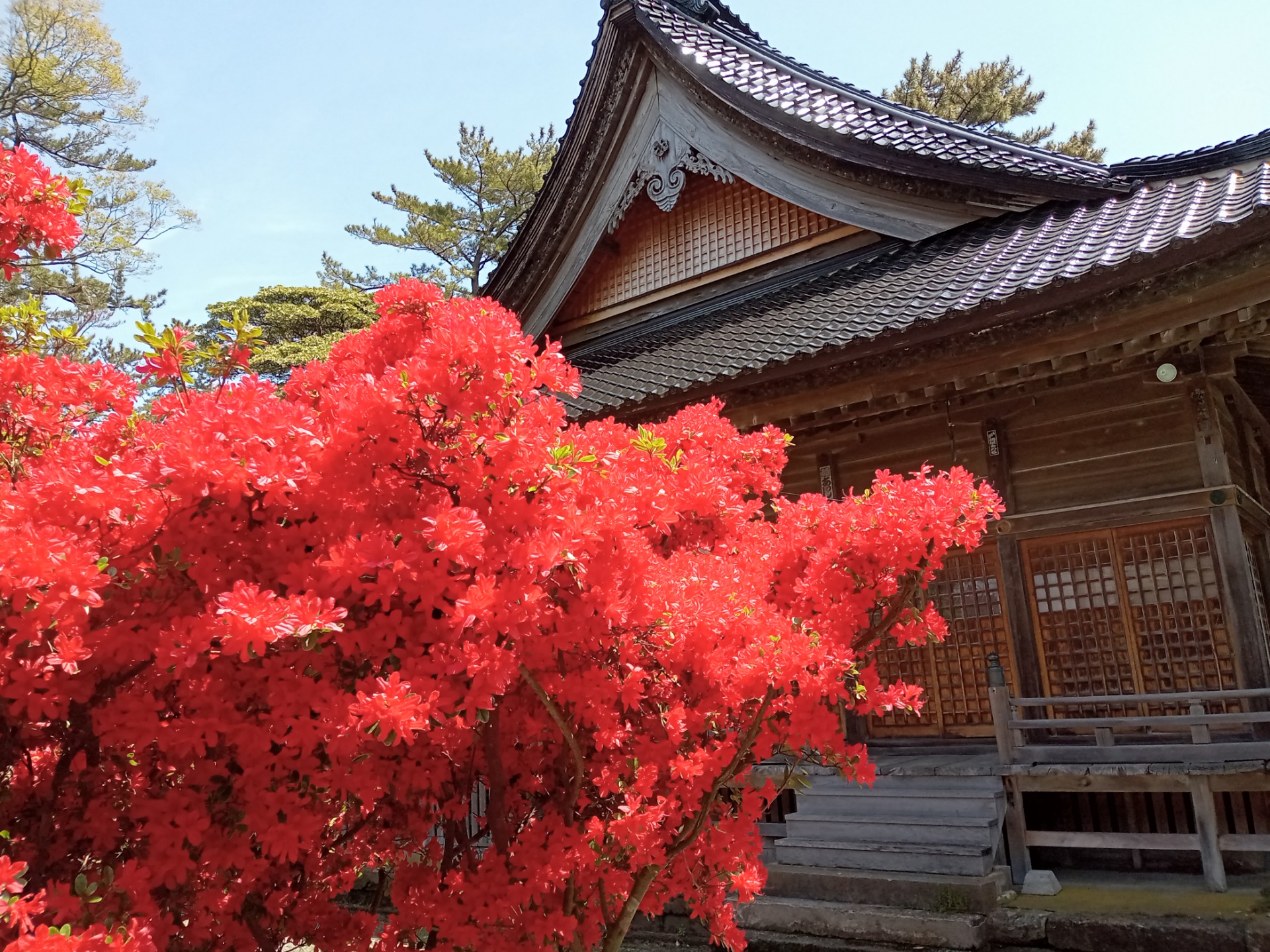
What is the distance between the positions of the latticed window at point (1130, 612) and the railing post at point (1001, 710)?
829 mm

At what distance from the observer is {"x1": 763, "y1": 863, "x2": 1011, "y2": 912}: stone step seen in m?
5.36

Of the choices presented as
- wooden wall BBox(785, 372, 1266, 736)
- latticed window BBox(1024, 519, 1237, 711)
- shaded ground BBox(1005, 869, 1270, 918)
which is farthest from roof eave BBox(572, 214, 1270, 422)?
shaded ground BBox(1005, 869, 1270, 918)

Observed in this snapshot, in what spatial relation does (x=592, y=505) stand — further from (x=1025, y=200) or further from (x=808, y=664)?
(x=1025, y=200)

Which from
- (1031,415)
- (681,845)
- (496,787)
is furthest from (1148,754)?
(496,787)

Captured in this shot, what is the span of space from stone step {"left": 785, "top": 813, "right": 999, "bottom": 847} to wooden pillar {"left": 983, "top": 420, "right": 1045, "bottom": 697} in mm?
1319

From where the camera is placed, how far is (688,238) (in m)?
10.5

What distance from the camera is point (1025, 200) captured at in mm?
7586

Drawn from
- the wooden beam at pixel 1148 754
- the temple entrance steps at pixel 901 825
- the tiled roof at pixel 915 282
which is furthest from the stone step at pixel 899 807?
the tiled roof at pixel 915 282

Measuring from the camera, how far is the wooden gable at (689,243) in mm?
9594

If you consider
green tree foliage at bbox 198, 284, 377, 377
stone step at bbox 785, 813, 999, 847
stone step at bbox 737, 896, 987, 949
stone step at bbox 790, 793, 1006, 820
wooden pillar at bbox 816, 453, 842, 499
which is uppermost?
green tree foliage at bbox 198, 284, 377, 377

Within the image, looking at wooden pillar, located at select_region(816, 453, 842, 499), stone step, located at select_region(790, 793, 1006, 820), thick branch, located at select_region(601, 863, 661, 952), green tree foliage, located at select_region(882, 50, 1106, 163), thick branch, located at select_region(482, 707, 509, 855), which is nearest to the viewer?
thick branch, located at select_region(482, 707, 509, 855)

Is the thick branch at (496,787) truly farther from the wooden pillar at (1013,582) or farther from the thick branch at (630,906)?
the wooden pillar at (1013,582)

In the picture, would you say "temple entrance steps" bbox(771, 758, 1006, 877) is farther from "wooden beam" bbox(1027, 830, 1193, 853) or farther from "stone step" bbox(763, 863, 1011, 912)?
"wooden beam" bbox(1027, 830, 1193, 853)

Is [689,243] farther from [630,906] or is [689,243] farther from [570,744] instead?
[630,906]
